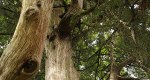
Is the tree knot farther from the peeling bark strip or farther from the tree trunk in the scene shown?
the tree trunk

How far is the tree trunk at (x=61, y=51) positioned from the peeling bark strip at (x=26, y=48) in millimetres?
2064

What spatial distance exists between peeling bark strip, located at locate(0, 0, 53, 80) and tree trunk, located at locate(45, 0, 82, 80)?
206cm

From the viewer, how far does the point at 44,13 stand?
2.25 metres

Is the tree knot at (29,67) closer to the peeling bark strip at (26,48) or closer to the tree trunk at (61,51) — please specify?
the peeling bark strip at (26,48)

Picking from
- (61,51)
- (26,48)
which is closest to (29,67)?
(26,48)

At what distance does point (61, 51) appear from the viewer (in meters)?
4.53

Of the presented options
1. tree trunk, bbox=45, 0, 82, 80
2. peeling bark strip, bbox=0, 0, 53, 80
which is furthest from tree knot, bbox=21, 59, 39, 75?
Result: tree trunk, bbox=45, 0, 82, 80

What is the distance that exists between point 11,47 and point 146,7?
105 inches

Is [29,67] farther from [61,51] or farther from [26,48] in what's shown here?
[61,51]

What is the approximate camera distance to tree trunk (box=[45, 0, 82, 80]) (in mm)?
4270

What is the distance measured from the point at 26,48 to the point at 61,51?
8.14ft

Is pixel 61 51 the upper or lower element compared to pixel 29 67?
lower

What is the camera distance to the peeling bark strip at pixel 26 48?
2023 mm

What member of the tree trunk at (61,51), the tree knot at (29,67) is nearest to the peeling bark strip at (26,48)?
the tree knot at (29,67)
